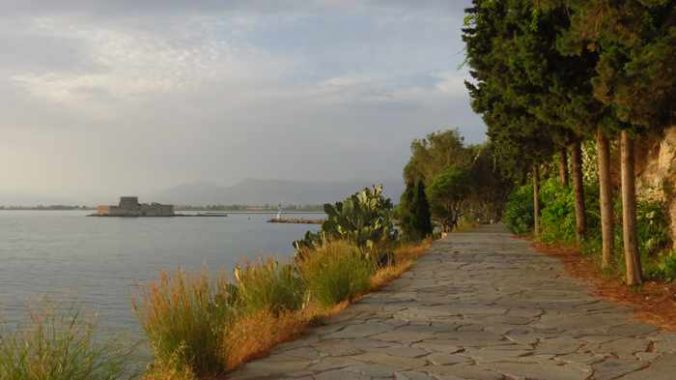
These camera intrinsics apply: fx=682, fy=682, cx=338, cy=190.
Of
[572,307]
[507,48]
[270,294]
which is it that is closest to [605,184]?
[507,48]

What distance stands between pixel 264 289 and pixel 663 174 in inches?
362

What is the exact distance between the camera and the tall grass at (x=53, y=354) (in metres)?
4.24

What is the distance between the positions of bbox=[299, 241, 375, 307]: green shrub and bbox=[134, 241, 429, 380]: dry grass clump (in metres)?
0.01

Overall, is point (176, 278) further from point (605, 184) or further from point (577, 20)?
point (605, 184)

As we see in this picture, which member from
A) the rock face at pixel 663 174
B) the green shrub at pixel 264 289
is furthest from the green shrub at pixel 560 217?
the green shrub at pixel 264 289

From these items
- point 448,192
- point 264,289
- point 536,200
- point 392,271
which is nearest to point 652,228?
point 392,271

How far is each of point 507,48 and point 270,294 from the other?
21.8ft

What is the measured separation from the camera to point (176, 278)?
5871 mm

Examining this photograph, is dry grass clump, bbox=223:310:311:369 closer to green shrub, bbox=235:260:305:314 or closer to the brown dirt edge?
green shrub, bbox=235:260:305:314

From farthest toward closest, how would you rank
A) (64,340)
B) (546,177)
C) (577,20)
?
(546,177) → (577,20) → (64,340)

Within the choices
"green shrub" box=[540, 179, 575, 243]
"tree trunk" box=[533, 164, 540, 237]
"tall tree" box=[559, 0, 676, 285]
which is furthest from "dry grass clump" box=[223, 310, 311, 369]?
"tree trunk" box=[533, 164, 540, 237]

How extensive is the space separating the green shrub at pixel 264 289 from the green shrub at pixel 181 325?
223 cm

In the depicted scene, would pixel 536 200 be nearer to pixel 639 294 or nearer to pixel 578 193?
pixel 578 193

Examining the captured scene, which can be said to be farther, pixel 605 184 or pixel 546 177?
pixel 546 177
